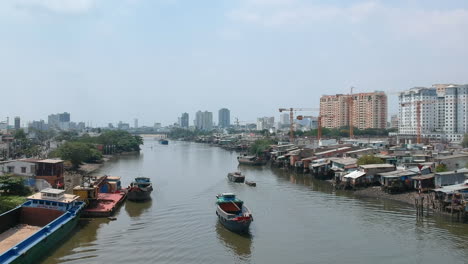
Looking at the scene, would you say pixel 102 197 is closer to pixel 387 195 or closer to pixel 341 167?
pixel 387 195

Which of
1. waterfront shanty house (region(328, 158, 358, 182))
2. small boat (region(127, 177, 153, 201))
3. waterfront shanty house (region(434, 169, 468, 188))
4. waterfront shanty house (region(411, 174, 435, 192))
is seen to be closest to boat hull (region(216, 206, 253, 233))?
small boat (region(127, 177, 153, 201))

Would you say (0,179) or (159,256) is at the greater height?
(0,179)

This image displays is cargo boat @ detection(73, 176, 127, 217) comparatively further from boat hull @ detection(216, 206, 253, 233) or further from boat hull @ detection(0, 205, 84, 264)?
boat hull @ detection(216, 206, 253, 233)

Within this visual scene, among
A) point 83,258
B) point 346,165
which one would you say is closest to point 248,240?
point 83,258

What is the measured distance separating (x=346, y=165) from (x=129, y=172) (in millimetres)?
16037

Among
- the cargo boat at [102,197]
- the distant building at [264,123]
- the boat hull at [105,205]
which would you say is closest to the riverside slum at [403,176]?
the boat hull at [105,205]

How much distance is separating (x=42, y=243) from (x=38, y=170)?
9207 mm

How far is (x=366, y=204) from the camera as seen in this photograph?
60.3 feet

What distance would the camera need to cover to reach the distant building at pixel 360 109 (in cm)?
7369

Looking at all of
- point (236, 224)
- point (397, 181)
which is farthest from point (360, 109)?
point (236, 224)

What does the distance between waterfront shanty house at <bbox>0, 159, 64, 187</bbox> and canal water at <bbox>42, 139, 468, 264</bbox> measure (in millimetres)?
3676

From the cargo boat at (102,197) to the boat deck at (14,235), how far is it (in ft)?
7.90

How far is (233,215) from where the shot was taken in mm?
13523

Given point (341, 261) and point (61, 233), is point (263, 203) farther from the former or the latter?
point (61, 233)
